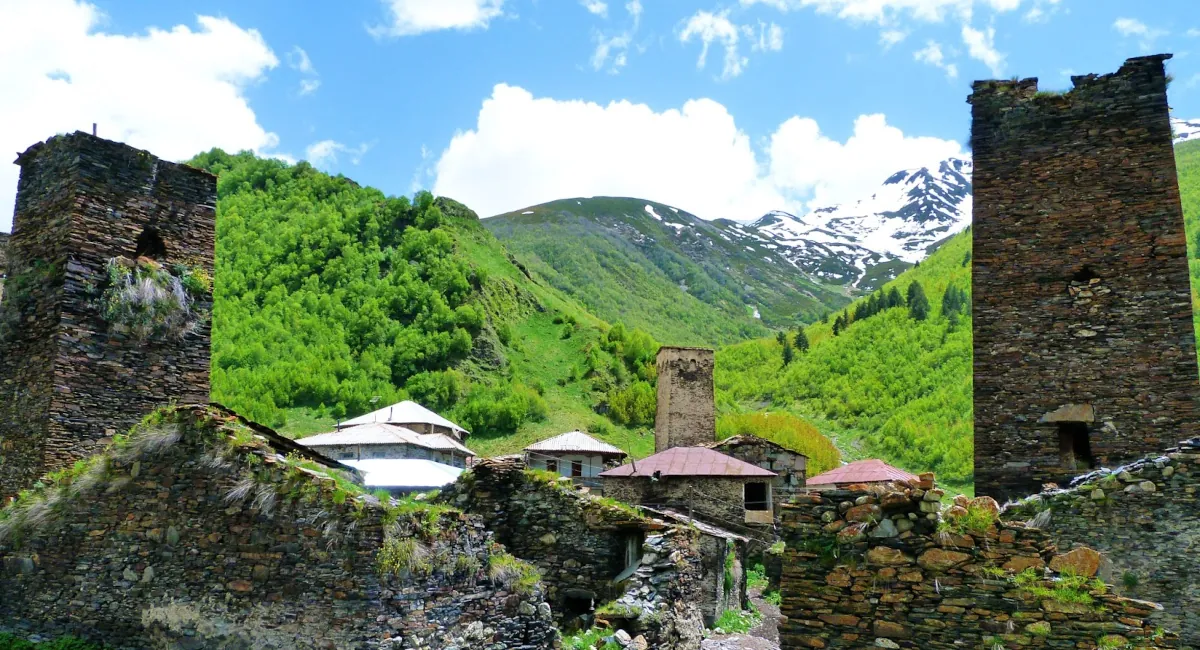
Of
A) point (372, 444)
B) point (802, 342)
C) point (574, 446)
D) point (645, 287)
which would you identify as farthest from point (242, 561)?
point (645, 287)

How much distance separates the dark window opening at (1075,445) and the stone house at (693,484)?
14414 millimetres

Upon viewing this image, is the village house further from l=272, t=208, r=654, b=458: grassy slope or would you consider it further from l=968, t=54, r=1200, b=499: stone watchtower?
l=272, t=208, r=654, b=458: grassy slope

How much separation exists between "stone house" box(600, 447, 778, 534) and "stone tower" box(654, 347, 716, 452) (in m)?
21.0

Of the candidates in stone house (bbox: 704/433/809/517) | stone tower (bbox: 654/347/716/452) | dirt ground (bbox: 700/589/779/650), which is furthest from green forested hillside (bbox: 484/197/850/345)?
dirt ground (bbox: 700/589/779/650)

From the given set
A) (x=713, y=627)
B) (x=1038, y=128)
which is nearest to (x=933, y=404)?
(x=713, y=627)

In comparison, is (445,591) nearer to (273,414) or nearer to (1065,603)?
(1065,603)

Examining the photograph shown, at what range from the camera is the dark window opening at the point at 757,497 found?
28.5 meters

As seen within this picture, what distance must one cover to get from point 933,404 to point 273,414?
1958 inches

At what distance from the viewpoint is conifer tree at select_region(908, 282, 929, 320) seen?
290 feet

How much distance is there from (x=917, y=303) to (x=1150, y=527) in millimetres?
85729

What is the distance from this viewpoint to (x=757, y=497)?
29.1 metres

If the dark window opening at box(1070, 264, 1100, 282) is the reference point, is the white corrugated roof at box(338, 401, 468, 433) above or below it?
below

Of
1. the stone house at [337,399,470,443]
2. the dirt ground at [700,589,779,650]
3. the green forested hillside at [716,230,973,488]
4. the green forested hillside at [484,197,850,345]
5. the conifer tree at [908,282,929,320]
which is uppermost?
the green forested hillside at [484,197,850,345]

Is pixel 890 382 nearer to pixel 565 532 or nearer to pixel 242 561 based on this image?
pixel 565 532
